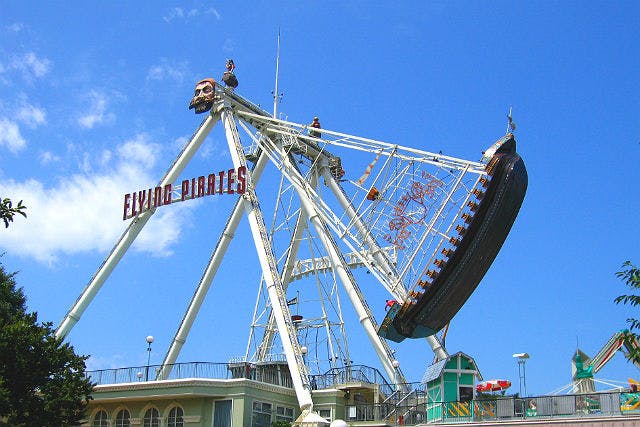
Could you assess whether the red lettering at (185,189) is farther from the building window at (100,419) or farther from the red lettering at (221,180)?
the building window at (100,419)

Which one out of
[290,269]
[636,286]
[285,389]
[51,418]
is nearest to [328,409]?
[285,389]

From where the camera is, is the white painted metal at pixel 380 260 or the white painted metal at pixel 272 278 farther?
the white painted metal at pixel 380 260

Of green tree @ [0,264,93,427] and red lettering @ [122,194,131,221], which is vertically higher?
red lettering @ [122,194,131,221]

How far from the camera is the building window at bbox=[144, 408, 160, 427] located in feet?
136

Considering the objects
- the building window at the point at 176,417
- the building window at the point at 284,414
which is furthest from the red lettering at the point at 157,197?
the building window at the point at 284,414

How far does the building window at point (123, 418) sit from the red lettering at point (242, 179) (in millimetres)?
14637

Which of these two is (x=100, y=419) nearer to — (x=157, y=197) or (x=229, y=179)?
(x=229, y=179)

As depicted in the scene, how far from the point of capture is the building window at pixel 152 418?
1633 inches

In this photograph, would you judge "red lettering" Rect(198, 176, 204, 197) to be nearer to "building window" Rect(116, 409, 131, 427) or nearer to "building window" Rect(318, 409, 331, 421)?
"building window" Rect(116, 409, 131, 427)

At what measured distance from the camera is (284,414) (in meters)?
42.2

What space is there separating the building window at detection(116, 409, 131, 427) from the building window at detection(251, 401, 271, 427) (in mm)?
7151

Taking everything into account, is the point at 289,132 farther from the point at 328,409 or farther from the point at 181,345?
the point at 328,409

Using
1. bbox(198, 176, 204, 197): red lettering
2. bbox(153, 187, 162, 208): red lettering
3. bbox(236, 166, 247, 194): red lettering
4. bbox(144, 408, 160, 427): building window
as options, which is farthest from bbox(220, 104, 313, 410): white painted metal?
bbox(144, 408, 160, 427): building window

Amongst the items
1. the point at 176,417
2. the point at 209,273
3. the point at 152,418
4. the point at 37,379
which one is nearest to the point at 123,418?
the point at 152,418
